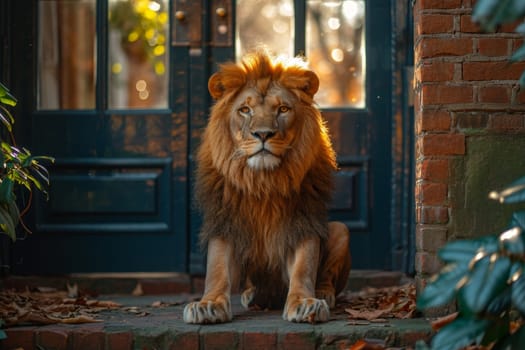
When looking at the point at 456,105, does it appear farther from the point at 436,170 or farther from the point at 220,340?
the point at 220,340

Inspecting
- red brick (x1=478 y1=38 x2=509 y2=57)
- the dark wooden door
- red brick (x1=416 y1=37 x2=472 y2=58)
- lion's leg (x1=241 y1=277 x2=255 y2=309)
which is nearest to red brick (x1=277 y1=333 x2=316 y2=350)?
lion's leg (x1=241 y1=277 x2=255 y2=309)

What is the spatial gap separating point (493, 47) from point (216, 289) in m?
1.58

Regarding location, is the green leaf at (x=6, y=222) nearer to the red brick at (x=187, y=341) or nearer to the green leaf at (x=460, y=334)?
the red brick at (x=187, y=341)

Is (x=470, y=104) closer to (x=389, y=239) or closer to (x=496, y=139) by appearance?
(x=496, y=139)

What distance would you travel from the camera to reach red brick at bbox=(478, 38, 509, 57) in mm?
3412

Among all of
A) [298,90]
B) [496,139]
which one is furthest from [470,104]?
[298,90]

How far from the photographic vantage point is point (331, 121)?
469cm

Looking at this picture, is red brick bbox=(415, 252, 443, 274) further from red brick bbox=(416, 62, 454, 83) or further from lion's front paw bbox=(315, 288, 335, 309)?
red brick bbox=(416, 62, 454, 83)

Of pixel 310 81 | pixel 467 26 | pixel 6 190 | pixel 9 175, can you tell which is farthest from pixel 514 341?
pixel 9 175

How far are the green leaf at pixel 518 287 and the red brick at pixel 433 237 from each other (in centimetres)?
140

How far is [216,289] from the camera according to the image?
3428mm

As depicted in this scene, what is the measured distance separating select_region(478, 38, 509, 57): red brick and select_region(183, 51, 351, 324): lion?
755 mm

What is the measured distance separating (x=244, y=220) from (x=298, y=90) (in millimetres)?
644

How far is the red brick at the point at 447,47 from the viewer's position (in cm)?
341
